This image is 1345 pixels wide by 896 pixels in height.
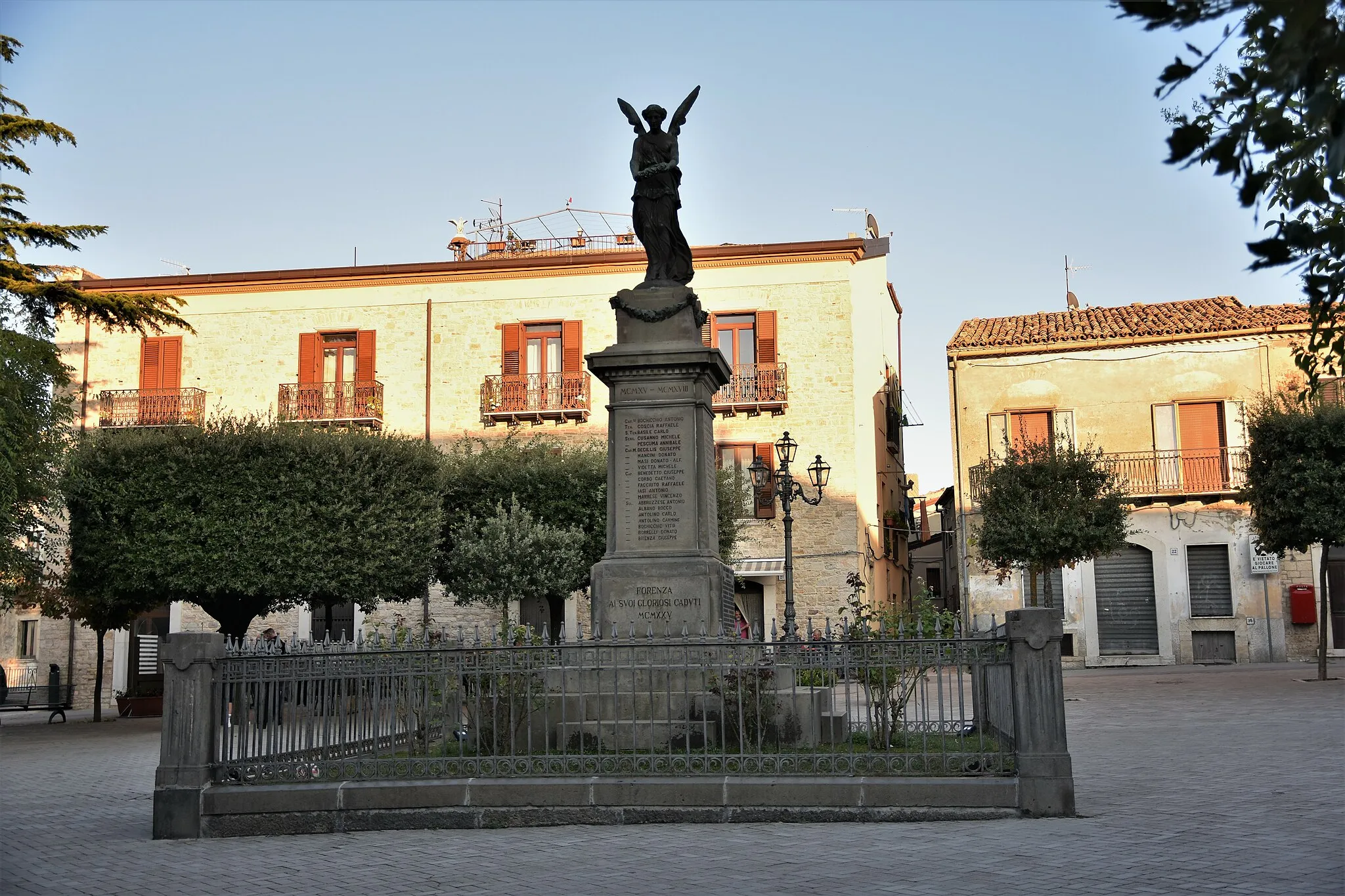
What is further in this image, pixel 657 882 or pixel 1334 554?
pixel 1334 554

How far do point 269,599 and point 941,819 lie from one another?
19250 mm

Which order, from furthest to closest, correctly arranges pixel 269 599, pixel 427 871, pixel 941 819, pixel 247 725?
1. pixel 269 599
2. pixel 247 725
3. pixel 941 819
4. pixel 427 871

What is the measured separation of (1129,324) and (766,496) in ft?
36.7

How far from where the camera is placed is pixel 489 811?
9.21 m

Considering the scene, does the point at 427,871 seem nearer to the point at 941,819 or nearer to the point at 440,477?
the point at 941,819

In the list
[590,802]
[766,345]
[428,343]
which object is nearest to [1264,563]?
[766,345]

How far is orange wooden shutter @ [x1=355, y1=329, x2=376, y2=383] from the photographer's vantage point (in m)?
33.7

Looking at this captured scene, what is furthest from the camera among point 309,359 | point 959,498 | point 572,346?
point 959,498

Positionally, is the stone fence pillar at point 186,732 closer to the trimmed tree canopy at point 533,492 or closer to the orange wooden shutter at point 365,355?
the trimmed tree canopy at point 533,492

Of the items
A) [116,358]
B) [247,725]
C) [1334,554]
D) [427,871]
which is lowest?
[427,871]

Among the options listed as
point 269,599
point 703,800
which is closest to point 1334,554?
point 269,599

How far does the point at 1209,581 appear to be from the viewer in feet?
106

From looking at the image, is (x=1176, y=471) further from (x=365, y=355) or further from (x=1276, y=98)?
(x=1276, y=98)

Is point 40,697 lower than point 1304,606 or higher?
lower
